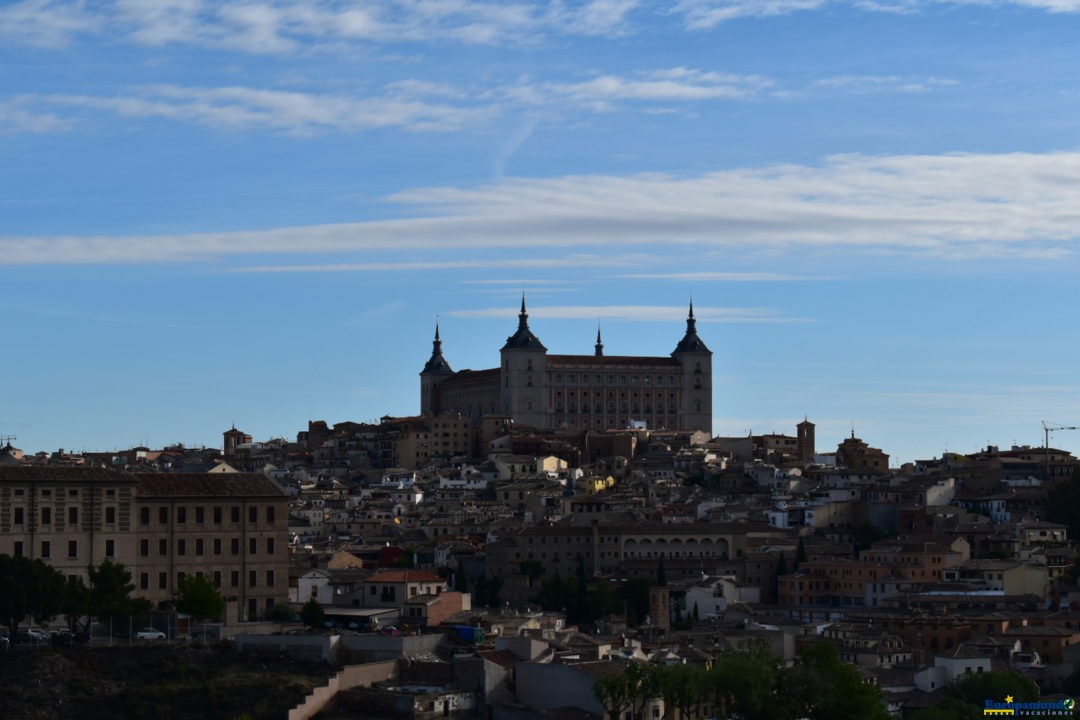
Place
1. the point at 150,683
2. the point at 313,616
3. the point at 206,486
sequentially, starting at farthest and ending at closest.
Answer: the point at 206,486 → the point at 313,616 → the point at 150,683

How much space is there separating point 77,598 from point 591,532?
115ft

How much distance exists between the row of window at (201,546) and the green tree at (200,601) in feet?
Answer: 7.57

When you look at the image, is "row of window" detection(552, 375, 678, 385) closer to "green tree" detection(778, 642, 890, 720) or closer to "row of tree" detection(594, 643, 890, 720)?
"row of tree" detection(594, 643, 890, 720)

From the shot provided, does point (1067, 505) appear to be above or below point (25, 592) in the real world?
above

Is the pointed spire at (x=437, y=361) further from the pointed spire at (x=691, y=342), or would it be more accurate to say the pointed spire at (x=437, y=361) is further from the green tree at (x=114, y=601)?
the green tree at (x=114, y=601)

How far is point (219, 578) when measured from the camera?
62500 mm

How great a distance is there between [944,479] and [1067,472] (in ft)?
25.0

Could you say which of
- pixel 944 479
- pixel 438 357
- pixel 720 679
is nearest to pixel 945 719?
pixel 720 679

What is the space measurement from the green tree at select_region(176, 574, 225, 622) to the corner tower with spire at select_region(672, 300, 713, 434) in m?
98.1

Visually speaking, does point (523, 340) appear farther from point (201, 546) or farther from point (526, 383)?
point (201, 546)

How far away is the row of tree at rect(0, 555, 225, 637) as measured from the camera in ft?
182

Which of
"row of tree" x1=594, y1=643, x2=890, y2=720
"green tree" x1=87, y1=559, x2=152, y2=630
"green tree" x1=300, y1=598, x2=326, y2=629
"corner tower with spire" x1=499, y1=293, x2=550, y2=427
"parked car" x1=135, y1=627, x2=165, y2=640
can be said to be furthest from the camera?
"corner tower with spire" x1=499, y1=293, x2=550, y2=427

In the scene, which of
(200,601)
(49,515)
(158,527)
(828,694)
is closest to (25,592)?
(200,601)

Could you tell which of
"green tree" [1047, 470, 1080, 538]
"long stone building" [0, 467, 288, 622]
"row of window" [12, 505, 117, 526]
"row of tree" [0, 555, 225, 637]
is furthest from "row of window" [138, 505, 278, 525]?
"green tree" [1047, 470, 1080, 538]
